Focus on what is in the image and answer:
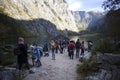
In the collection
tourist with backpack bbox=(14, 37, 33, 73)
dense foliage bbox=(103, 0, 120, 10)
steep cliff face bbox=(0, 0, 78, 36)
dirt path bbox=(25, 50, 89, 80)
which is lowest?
dirt path bbox=(25, 50, 89, 80)

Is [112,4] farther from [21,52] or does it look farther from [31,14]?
[31,14]

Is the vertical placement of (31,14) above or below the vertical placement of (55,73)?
above

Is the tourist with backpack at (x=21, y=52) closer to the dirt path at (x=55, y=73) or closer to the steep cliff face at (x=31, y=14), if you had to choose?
the dirt path at (x=55, y=73)

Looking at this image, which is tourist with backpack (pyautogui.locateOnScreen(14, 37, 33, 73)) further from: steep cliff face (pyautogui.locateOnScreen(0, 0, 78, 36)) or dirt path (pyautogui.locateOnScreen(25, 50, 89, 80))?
steep cliff face (pyautogui.locateOnScreen(0, 0, 78, 36))

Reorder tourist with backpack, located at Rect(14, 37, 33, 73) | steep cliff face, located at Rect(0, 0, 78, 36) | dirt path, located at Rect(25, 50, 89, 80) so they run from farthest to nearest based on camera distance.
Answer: steep cliff face, located at Rect(0, 0, 78, 36), tourist with backpack, located at Rect(14, 37, 33, 73), dirt path, located at Rect(25, 50, 89, 80)

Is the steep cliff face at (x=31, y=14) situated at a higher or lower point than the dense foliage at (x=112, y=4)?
higher

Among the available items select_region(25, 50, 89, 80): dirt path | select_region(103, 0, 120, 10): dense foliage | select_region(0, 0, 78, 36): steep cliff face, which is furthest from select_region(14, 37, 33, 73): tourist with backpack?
select_region(0, 0, 78, 36): steep cliff face

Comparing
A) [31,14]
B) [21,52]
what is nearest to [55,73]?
[21,52]

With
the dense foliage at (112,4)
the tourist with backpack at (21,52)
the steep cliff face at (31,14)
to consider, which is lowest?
the tourist with backpack at (21,52)

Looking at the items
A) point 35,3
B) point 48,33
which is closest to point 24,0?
point 35,3

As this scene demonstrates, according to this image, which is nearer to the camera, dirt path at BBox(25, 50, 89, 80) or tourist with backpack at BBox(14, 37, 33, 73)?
dirt path at BBox(25, 50, 89, 80)

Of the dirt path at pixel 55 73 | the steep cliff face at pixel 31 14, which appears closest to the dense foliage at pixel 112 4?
the dirt path at pixel 55 73

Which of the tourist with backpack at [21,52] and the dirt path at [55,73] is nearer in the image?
the dirt path at [55,73]

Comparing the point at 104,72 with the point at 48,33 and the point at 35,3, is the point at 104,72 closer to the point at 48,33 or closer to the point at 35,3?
the point at 48,33
